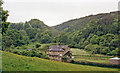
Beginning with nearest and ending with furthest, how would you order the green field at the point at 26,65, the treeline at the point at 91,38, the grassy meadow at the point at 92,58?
the green field at the point at 26,65, the grassy meadow at the point at 92,58, the treeline at the point at 91,38

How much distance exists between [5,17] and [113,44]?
100m

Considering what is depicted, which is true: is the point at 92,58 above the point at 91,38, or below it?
below

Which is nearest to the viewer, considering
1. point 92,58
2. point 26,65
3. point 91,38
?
point 26,65

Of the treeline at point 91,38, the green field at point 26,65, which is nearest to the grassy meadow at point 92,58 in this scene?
the treeline at point 91,38

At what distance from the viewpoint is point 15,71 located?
26391mm

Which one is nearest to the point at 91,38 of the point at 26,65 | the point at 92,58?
the point at 92,58

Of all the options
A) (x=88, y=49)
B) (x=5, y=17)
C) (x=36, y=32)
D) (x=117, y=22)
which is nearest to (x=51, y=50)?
(x=88, y=49)

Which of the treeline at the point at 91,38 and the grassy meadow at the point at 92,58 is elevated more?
the treeline at the point at 91,38

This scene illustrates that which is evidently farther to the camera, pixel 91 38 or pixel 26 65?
pixel 91 38

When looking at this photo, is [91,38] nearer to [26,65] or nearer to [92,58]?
[92,58]

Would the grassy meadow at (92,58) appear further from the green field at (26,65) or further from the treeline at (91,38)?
the green field at (26,65)

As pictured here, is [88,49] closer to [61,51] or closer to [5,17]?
[61,51]

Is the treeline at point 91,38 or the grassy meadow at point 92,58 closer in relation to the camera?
the grassy meadow at point 92,58

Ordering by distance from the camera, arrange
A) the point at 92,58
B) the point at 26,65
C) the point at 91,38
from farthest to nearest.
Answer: the point at 91,38, the point at 92,58, the point at 26,65
